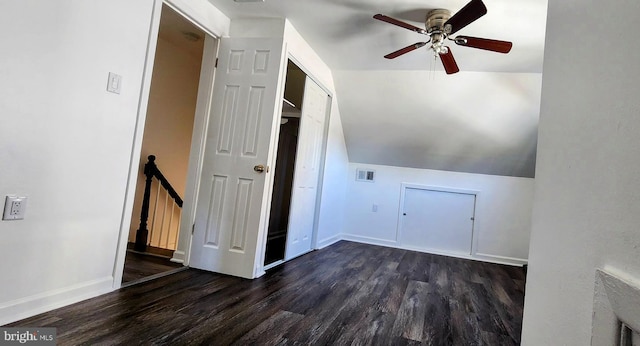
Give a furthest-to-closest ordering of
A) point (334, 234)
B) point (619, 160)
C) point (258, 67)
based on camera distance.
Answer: point (334, 234) → point (258, 67) → point (619, 160)

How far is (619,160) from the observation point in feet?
1.72

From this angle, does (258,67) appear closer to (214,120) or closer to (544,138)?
(214,120)

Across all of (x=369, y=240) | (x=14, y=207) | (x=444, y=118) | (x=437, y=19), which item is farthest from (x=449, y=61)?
(x=369, y=240)

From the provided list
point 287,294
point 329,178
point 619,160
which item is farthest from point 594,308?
point 329,178

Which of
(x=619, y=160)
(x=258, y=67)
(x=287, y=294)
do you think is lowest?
(x=287, y=294)

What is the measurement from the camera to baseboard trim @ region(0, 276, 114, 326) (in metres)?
1.58

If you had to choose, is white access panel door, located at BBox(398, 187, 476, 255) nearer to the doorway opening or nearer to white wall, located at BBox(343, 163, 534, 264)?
white wall, located at BBox(343, 163, 534, 264)

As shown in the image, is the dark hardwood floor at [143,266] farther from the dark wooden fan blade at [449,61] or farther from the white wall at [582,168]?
the dark wooden fan blade at [449,61]

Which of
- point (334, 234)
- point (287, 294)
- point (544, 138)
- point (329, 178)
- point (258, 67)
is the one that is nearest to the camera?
point (544, 138)

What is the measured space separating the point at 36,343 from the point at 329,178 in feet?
10.8

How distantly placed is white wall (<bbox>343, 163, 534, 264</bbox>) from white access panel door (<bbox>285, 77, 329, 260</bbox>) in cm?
130

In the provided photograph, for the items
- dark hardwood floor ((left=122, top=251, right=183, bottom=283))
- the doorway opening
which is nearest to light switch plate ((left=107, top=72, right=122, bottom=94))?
dark hardwood floor ((left=122, top=251, right=183, bottom=283))

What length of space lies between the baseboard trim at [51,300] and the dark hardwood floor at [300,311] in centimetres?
5

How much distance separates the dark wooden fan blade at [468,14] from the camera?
1906 millimetres
